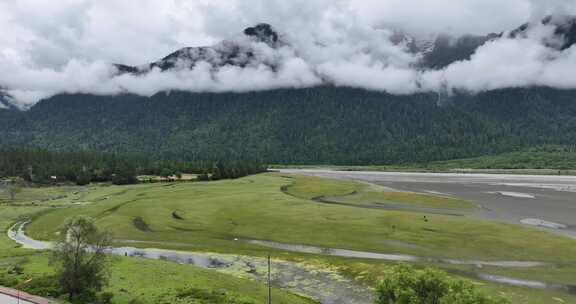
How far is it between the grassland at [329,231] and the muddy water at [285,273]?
353 centimetres

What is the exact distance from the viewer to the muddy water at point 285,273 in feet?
198

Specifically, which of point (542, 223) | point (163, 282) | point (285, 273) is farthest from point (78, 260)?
point (542, 223)

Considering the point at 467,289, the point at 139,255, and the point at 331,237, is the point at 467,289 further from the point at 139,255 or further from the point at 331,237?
the point at 139,255

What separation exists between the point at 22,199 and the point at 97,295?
139m

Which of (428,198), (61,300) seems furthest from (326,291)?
(428,198)

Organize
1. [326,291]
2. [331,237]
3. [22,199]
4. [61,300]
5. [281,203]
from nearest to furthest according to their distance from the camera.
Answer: [61,300], [326,291], [331,237], [281,203], [22,199]

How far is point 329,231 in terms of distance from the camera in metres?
100

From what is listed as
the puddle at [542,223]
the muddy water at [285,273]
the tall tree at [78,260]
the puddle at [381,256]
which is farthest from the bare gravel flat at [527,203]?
the tall tree at [78,260]

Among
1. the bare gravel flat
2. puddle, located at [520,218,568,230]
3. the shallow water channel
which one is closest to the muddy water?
the shallow water channel

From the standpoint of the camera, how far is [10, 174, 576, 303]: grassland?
7550 cm

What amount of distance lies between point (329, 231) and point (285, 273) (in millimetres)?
31537

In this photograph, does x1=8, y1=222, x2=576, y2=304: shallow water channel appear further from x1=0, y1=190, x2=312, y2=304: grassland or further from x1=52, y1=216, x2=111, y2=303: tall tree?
x1=52, y1=216, x2=111, y2=303: tall tree

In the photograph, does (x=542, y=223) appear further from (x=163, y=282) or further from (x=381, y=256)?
(x=163, y=282)

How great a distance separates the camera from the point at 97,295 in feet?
183
